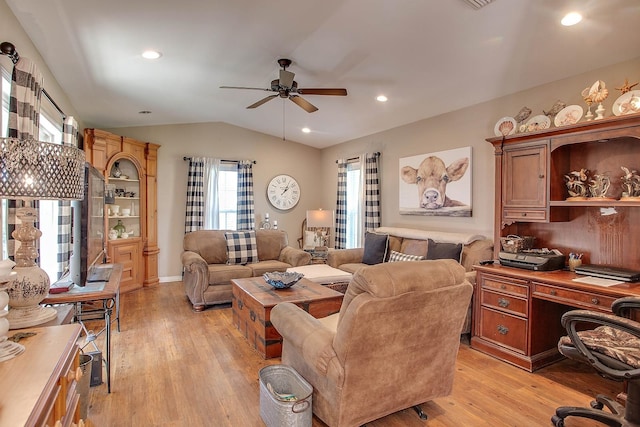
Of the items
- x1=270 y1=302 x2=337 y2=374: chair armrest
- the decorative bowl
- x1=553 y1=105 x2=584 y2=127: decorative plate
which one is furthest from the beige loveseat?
x1=553 y1=105 x2=584 y2=127: decorative plate

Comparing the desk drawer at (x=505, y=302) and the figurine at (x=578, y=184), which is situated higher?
the figurine at (x=578, y=184)

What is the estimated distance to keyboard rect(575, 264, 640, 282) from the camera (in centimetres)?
255

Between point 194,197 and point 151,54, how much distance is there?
10.4ft

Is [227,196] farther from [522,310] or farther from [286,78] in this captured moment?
[522,310]

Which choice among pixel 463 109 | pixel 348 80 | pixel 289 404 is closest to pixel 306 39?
pixel 348 80

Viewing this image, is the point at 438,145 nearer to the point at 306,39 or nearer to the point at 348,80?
the point at 348,80

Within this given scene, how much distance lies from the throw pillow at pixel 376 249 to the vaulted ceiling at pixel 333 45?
1.79 m

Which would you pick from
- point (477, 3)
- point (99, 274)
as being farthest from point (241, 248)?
point (477, 3)

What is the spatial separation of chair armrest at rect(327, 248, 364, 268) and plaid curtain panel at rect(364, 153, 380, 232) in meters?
0.48

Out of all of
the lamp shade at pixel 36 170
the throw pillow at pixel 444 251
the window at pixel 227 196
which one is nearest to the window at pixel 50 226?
the lamp shade at pixel 36 170

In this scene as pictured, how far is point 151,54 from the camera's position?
316cm

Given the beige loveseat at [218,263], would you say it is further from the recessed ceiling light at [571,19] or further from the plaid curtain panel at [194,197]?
the recessed ceiling light at [571,19]

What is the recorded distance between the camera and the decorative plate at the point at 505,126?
137 inches

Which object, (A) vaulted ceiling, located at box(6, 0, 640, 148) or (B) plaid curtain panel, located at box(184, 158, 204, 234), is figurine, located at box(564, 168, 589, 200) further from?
(B) plaid curtain panel, located at box(184, 158, 204, 234)
